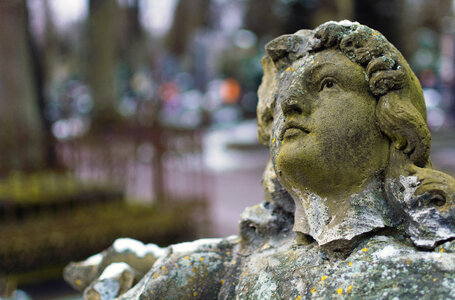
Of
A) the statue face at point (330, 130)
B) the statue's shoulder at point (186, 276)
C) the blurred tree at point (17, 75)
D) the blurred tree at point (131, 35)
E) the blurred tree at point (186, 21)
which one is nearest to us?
the statue face at point (330, 130)

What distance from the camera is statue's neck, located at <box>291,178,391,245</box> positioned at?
5.12 feet

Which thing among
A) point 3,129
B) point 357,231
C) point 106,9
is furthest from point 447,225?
point 106,9

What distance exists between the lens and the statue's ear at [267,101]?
1888mm

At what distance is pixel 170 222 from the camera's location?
20.4ft

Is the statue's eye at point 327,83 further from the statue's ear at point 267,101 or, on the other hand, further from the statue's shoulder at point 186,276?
the statue's shoulder at point 186,276

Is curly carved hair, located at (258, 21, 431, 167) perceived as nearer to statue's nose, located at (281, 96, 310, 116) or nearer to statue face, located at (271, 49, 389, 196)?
statue face, located at (271, 49, 389, 196)

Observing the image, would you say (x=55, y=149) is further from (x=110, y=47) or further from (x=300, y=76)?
(x=300, y=76)

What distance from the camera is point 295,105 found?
165 cm

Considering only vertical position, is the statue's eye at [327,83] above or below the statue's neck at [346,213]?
above

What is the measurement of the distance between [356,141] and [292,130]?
0.20 m


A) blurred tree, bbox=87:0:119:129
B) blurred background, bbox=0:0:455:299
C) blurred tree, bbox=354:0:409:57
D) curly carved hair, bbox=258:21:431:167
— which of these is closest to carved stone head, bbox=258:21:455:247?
curly carved hair, bbox=258:21:431:167

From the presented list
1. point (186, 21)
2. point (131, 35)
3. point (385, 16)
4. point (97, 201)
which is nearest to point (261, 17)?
point (186, 21)

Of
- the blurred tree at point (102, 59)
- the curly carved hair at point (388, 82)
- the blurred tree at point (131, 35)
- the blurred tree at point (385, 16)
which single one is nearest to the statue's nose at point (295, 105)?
the curly carved hair at point (388, 82)

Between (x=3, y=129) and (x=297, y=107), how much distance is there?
524 centimetres
